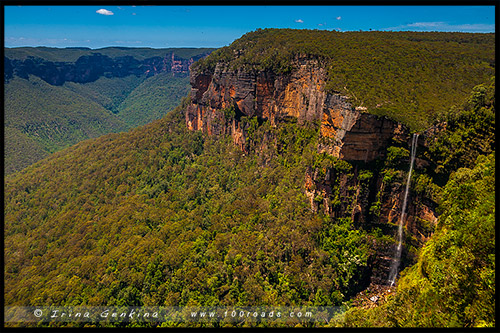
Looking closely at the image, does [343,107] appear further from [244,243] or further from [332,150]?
[244,243]

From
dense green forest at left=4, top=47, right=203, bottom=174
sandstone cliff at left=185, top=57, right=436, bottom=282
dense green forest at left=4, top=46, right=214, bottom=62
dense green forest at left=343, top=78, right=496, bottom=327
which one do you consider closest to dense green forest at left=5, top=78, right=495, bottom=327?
dense green forest at left=343, top=78, right=496, bottom=327

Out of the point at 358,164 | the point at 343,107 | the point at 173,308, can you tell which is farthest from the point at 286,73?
the point at 173,308

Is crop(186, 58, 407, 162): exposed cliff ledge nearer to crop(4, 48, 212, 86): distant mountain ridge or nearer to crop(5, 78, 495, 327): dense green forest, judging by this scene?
crop(5, 78, 495, 327): dense green forest

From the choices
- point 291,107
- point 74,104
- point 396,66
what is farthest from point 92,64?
point 396,66

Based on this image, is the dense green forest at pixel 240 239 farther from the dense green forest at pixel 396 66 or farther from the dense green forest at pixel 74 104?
the dense green forest at pixel 74 104

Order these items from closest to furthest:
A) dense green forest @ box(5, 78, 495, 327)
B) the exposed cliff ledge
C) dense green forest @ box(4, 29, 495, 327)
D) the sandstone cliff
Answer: dense green forest @ box(5, 78, 495, 327) < dense green forest @ box(4, 29, 495, 327) < the sandstone cliff < the exposed cliff ledge

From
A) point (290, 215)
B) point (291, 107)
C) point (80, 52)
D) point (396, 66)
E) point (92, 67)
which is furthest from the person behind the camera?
point (92, 67)

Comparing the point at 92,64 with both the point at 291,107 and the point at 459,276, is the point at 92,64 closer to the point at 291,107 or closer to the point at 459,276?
the point at 291,107
